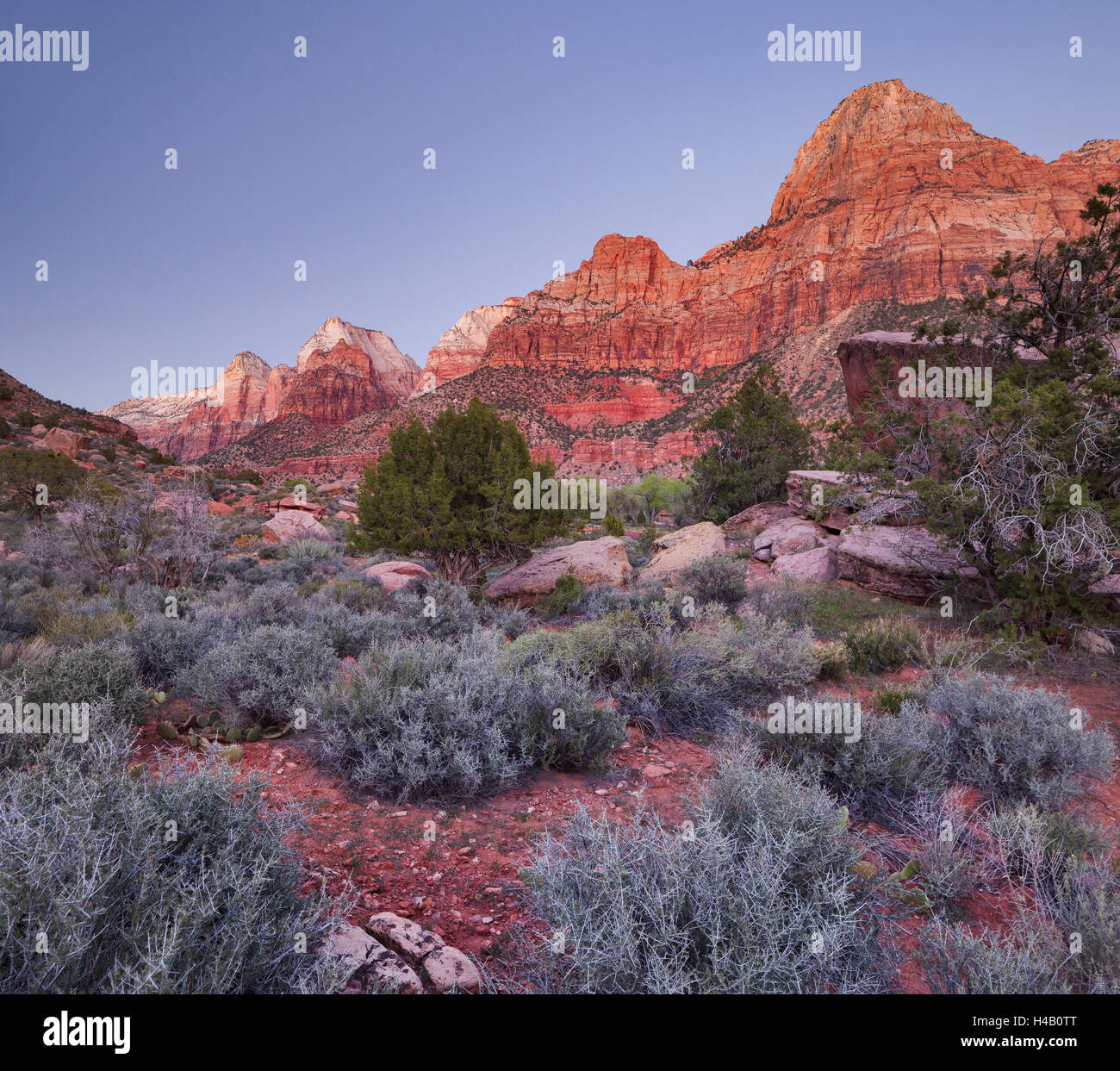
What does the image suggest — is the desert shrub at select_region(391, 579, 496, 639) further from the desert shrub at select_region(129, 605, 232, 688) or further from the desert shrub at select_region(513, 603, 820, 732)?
the desert shrub at select_region(129, 605, 232, 688)

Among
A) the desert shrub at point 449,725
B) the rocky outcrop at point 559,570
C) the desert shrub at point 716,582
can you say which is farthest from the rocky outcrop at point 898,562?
the desert shrub at point 449,725

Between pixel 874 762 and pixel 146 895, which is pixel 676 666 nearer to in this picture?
pixel 874 762

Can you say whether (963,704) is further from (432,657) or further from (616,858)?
(432,657)

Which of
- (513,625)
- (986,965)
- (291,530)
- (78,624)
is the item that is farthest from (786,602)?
(291,530)

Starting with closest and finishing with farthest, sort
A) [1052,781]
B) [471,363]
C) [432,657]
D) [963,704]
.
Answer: [1052,781], [963,704], [432,657], [471,363]

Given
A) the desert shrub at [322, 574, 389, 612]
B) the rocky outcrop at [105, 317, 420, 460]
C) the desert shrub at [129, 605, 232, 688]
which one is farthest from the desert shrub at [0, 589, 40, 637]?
the rocky outcrop at [105, 317, 420, 460]

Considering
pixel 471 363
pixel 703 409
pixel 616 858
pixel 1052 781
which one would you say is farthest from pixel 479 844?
pixel 471 363
